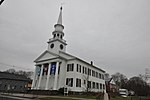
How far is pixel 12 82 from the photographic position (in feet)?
204

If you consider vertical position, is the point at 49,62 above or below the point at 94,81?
above

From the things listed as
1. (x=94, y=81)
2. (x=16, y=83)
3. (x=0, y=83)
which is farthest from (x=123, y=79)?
(x=0, y=83)

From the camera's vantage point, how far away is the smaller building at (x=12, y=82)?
5916 cm

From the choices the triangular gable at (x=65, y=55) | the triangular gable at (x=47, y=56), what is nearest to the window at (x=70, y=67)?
the triangular gable at (x=65, y=55)

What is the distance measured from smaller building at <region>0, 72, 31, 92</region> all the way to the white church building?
18.7 metres

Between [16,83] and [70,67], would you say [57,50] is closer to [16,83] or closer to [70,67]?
[70,67]

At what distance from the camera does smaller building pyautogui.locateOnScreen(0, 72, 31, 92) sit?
59.2 meters

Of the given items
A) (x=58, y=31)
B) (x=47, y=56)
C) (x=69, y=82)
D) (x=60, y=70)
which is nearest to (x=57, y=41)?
(x=58, y=31)

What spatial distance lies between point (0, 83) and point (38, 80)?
74.0ft

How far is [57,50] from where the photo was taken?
4388 cm

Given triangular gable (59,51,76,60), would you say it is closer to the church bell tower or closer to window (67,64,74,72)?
the church bell tower

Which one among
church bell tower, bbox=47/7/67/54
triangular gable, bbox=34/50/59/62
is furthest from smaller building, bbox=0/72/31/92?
church bell tower, bbox=47/7/67/54

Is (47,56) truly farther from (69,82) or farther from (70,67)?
(69,82)

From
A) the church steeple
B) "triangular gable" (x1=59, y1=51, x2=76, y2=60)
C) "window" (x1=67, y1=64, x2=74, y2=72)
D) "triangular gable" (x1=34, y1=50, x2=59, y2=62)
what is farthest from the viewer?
the church steeple
